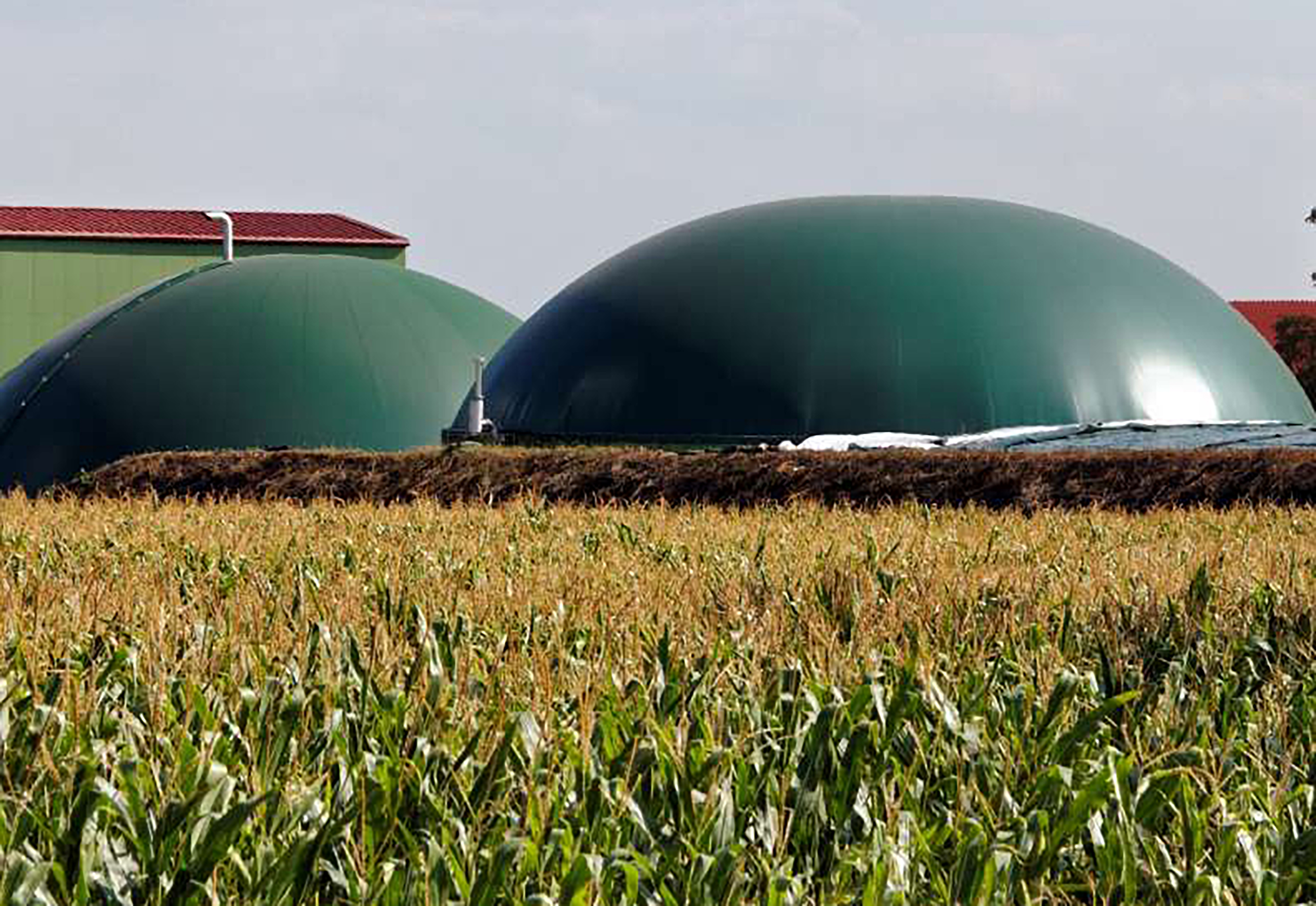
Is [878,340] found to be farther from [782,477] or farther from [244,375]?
[244,375]

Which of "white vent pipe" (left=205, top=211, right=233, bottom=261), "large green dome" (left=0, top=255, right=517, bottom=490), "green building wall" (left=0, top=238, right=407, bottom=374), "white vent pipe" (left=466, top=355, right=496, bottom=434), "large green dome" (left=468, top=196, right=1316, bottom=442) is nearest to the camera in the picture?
"large green dome" (left=468, top=196, right=1316, bottom=442)

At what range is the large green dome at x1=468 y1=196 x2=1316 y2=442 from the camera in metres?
30.5

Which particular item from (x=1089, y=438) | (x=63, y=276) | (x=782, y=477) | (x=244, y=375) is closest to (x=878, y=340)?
(x=1089, y=438)

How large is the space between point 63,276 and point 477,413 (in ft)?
116

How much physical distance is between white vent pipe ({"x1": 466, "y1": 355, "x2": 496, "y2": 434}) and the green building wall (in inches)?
1199

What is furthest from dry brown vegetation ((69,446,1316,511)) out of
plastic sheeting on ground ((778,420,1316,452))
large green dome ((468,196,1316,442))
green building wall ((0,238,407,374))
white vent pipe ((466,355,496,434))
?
green building wall ((0,238,407,374))

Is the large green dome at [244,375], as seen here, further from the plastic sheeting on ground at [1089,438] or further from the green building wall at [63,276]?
the green building wall at [63,276]

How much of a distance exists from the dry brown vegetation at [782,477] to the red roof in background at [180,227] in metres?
38.0

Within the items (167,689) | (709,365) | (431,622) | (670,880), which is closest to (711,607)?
(431,622)

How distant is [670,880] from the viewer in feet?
16.7

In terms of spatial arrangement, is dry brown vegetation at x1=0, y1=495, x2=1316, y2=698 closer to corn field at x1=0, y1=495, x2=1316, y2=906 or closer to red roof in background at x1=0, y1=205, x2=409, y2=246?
corn field at x1=0, y1=495, x2=1316, y2=906

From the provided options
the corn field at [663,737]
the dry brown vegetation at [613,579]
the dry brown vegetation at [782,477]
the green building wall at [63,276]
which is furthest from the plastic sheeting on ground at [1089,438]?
the green building wall at [63,276]

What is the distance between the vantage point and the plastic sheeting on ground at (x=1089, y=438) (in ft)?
88.4

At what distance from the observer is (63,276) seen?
6381 cm
